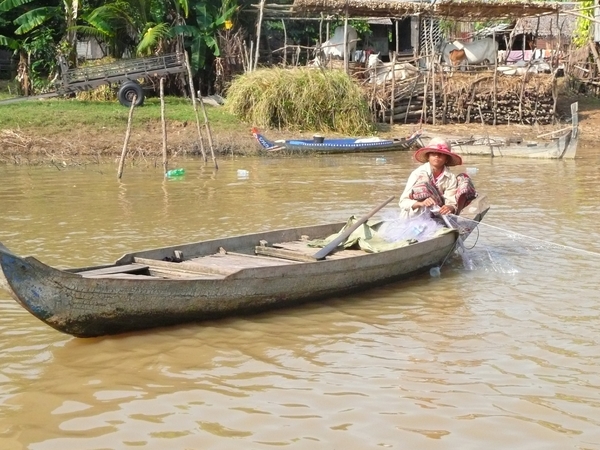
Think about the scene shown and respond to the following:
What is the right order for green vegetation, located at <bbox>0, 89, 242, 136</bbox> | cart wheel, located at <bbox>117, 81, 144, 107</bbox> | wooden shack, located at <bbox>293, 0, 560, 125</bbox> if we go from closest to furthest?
1. green vegetation, located at <bbox>0, 89, 242, 136</bbox>
2. cart wheel, located at <bbox>117, 81, 144, 107</bbox>
3. wooden shack, located at <bbox>293, 0, 560, 125</bbox>

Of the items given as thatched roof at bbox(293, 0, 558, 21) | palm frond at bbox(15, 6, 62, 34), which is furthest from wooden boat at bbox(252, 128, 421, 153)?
palm frond at bbox(15, 6, 62, 34)

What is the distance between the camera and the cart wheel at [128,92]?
62.3ft

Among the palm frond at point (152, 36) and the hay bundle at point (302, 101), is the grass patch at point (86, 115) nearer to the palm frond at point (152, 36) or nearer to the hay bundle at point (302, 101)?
the hay bundle at point (302, 101)

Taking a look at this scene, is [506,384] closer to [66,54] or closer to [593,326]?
[593,326]

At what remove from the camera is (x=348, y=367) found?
501 centimetres

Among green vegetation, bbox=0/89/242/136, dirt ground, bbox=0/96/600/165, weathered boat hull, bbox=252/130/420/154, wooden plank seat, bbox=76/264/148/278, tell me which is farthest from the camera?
green vegetation, bbox=0/89/242/136

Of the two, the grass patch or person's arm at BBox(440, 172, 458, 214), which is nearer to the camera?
person's arm at BBox(440, 172, 458, 214)

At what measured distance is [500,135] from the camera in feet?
63.8

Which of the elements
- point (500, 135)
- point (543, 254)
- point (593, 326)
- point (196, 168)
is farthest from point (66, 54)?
point (593, 326)

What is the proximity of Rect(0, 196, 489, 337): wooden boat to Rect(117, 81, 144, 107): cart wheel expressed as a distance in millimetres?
12431

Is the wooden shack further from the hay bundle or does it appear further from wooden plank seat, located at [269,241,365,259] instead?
wooden plank seat, located at [269,241,365,259]

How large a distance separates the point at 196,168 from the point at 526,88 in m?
9.07

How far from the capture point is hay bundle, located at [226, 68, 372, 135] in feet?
60.6

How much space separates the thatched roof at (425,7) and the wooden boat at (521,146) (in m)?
3.03
